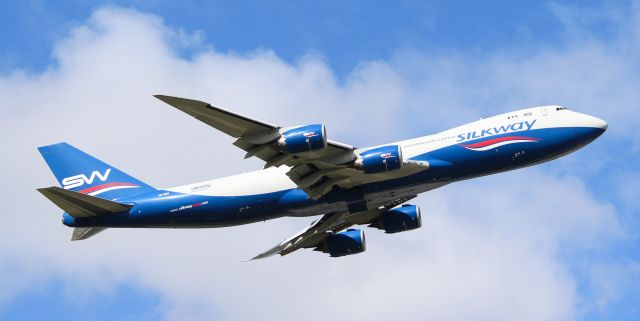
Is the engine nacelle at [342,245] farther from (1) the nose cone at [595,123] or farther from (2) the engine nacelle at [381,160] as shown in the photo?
(1) the nose cone at [595,123]

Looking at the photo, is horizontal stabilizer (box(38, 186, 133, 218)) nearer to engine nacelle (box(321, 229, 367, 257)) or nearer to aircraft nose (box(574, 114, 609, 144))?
engine nacelle (box(321, 229, 367, 257))

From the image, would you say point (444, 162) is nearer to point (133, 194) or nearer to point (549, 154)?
point (549, 154)

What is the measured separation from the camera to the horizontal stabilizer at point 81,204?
198ft

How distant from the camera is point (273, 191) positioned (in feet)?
202

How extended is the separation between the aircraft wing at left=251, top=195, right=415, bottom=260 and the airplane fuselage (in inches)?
151

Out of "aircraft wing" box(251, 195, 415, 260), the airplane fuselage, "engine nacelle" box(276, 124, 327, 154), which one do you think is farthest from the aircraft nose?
"engine nacelle" box(276, 124, 327, 154)

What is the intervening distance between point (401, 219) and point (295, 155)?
13437mm

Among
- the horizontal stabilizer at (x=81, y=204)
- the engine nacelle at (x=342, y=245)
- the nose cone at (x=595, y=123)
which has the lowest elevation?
the engine nacelle at (x=342, y=245)

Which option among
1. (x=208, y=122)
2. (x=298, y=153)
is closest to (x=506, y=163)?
(x=298, y=153)

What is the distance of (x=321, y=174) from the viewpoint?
2325 inches

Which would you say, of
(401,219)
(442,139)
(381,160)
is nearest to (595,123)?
(442,139)

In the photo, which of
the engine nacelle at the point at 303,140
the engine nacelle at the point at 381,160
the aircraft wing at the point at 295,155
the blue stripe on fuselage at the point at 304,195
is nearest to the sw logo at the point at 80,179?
the blue stripe on fuselage at the point at 304,195

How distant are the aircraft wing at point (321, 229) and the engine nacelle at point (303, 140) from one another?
10.3 m

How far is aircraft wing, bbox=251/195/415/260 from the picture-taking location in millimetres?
66062
